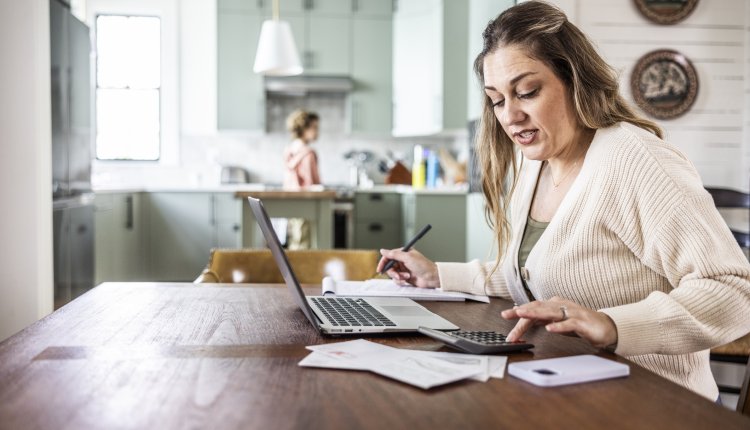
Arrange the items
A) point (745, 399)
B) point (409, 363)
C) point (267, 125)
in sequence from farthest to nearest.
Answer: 1. point (267, 125)
2. point (745, 399)
3. point (409, 363)

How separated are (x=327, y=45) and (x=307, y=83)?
455 mm

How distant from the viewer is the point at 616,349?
1.12m

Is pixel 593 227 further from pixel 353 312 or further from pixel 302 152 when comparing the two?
pixel 302 152

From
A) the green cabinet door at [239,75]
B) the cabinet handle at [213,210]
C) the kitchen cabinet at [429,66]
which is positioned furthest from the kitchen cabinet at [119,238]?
the kitchen cabinet at [429,66]

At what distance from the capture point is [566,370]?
0.94 metres

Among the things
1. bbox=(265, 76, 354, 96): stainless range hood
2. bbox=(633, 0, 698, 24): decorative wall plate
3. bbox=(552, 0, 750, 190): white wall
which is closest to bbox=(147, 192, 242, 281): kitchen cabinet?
bbox=(265, 76, 354, 96): stainless range hood

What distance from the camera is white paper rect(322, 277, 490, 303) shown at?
1.65 m

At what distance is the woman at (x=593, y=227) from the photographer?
1179mm

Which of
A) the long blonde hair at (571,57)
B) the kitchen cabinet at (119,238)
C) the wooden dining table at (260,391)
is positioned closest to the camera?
the wooden dining table at (260,391)

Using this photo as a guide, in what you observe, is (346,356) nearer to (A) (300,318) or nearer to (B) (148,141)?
(A) (300,318)

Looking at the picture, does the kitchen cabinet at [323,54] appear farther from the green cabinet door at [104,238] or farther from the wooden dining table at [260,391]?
the wooden dining table at [260,391]

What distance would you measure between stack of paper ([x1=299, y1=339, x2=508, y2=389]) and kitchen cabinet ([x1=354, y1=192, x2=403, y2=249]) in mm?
5689

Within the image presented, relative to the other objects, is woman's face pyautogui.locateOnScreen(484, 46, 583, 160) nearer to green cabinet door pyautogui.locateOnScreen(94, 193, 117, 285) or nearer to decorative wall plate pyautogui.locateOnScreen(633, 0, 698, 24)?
decorative wall plate pyautogui.locateOnScreen(633, 0, 698, 24)

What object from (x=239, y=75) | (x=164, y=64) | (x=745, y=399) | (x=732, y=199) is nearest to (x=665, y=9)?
(x=732, y=199)
